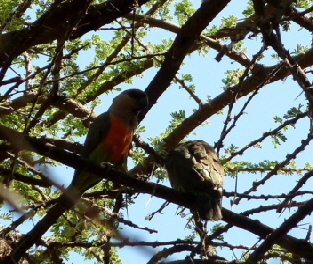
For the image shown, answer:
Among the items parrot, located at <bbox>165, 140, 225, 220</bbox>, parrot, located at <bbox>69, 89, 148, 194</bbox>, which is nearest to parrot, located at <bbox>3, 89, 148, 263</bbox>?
parrot, located at <bbox>69, 89, 148, 194</bbox>

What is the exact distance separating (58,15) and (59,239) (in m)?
2.43

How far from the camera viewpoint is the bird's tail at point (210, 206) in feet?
12.6

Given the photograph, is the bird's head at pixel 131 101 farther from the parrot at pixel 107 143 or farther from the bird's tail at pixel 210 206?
the bird's tail at pixel 210 206

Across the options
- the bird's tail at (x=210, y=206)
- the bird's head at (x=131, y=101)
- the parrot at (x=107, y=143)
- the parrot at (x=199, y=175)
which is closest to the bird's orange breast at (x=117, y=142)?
the parrot at (x=107, y=143)

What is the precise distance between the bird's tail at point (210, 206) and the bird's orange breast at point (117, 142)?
1.95 metres

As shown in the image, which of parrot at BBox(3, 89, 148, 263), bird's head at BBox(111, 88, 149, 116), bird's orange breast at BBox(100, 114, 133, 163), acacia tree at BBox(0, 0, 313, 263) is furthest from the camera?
bird's head at BBox(111, 88, 149, 116)

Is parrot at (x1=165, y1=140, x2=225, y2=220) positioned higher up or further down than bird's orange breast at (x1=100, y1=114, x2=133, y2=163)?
further down

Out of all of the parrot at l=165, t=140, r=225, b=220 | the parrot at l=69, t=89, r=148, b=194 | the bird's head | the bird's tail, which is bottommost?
the bird's tail

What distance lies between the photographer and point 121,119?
244 inches

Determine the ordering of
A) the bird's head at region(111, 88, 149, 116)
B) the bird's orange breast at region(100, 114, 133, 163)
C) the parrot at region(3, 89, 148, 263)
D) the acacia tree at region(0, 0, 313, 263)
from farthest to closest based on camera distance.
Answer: the bird's head at region(111, 88, 149, 116)
the bird's orange breast at region(100, 114, 133, 163)
the parrot at region(3, 89, 148, 263)
the acacia tree at region(0, 0, 313, 263)

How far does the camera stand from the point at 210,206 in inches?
154

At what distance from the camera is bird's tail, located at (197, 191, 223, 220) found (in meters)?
3.84

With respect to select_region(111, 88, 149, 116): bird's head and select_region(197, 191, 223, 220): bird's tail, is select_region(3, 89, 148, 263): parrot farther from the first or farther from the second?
select_region(197, 191, 223, 220): bird's tail

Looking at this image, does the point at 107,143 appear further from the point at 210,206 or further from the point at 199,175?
the point at 210,206
